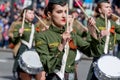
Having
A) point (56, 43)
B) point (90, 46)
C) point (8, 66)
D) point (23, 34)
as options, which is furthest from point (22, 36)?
point (8, 66)

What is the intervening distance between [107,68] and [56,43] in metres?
1.62

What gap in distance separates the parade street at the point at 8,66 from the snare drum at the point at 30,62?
3.93 metres

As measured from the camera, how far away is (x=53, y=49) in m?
7.00

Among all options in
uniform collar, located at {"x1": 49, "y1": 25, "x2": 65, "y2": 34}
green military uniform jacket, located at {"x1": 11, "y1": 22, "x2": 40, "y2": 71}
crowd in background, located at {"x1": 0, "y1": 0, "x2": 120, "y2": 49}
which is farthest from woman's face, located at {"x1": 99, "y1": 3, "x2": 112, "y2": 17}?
crowd in background, located at {"x1": 0, "y1": 0, "x2": 120, "y2": 49}

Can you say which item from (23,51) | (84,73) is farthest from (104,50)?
(84,73)

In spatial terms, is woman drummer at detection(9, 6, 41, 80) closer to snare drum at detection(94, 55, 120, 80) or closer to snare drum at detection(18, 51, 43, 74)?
snare drum at detection(18, 51, 43, 74)

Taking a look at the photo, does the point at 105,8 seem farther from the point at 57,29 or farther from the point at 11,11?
the point at 11,11

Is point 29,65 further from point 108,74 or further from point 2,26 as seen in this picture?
point 2,26

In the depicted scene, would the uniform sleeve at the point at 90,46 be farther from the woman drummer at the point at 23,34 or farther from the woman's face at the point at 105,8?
the woman drummer at the point at 23,34

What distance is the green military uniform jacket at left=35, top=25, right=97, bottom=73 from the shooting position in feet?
22.3

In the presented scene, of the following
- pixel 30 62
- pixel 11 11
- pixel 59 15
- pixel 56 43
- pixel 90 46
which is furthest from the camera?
pixel 11 11

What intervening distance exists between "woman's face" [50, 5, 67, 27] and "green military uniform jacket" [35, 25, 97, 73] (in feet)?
0.33

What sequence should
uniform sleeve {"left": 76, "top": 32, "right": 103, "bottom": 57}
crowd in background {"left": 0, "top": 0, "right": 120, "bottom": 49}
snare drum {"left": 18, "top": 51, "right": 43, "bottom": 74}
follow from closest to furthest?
1. uniform sleeve {"left": 76, "top": 32, "right": 103, "bottom": 57}
2. snare drum {"left": 18, "top": 51, "right": 43, "bottom": 74}
3. crowd in background {"left": 0, "top": 0, "right": 120, "bottom": 49}

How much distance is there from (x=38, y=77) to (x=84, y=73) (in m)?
6.15
